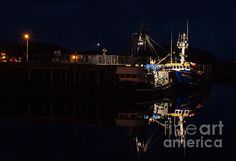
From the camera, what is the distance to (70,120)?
39688 mm

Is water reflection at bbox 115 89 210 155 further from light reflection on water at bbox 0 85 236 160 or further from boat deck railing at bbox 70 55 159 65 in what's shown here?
boat deck railing at bbox 70 55 159 65

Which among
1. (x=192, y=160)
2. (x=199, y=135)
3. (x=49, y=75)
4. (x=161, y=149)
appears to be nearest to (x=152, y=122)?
(x=199, y=135)

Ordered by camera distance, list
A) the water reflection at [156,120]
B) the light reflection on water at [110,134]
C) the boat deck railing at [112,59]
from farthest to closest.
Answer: the boat deck railing at [112,59] → the water reflection at [156,120] → the light reflection on water at [110,134]

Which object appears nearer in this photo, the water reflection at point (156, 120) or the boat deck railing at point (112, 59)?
the water reflection at point (156, 120)

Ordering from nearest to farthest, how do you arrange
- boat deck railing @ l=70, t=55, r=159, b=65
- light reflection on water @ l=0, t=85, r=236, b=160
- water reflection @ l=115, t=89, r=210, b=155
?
light reflection on water @ l=0, t=85, r=236, b=160, water reflection @ l=115, t=89, r=210, b=155, boat deck railing @ l=70, t=55, r=159, b=65

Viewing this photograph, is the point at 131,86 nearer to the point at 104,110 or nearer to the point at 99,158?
the point at 104,110

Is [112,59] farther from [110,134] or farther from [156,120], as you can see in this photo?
[110,134]

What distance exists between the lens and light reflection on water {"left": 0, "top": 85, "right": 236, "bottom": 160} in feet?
88.4

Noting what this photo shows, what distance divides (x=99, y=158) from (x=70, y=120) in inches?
553

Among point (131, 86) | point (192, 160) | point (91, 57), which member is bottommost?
point (192, 160)

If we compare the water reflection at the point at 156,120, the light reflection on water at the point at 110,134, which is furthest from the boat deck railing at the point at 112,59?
the light reflection on water at the point at 110,134

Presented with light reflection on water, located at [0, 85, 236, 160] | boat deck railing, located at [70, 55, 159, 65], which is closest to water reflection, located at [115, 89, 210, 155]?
light reflection on water, located at [0, 85, 236, 160]

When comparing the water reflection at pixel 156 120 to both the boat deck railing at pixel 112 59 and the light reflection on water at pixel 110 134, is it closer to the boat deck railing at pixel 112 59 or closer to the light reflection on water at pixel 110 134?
the light reflection on water at pixel 110 134

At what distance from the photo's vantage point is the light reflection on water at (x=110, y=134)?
1061 inches
